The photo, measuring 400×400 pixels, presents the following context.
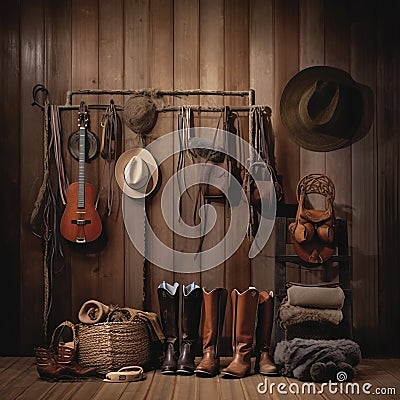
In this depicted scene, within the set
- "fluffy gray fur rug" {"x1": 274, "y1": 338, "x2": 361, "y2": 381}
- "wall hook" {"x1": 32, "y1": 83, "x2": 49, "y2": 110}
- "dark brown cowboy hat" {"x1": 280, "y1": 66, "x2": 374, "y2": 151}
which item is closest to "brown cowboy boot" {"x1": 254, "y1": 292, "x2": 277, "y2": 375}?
"fluffy gray fur rug" {"x1": 274, "y1": 338, "x2": 361, "y2": 381}

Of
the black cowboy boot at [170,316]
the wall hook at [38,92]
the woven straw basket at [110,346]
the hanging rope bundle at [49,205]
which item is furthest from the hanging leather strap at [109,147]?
the woven straw basket at [110,346]

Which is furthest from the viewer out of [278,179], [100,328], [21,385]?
[278,179]

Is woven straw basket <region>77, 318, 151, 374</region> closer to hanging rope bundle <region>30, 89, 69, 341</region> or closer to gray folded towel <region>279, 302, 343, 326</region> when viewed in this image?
hanging rope bundle <region>30, 89, 69, 341</region>

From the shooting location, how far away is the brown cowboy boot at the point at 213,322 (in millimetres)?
4105

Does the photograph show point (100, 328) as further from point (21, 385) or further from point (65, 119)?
point (65, 119)

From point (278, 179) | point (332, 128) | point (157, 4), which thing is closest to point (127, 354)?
point (278, 179)

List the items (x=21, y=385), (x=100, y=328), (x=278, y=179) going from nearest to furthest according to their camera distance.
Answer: (x=21, y=385)
(x=100, y=328)
(x=278, y=179)

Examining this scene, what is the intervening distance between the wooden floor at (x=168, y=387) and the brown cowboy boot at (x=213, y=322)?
0.16 m

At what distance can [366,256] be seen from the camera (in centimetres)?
456

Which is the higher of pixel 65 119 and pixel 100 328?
pixel 65 119

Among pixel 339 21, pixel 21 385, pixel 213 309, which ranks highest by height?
pixel 339 21

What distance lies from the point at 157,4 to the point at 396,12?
141 centimetres

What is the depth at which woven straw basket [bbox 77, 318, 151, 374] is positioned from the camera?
4.06m

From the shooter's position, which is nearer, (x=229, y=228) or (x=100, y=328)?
(x=100, y=328)
